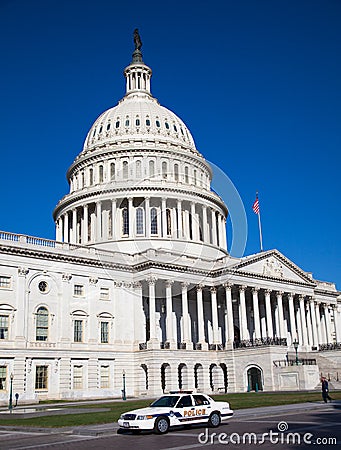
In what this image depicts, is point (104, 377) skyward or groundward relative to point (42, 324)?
Result: groundward

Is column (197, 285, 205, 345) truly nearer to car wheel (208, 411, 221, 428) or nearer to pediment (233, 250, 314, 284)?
pediment (233, 250, 314, 284)

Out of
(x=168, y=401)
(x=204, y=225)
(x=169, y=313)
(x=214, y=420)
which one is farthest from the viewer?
(x=204, y=225)

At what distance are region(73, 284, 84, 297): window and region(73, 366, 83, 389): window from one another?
8.15m

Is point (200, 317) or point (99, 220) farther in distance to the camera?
point (99, 220)

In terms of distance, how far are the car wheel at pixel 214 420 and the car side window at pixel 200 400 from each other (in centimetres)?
55

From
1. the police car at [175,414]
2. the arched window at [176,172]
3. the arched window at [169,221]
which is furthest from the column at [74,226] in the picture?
the police car at [175,414]

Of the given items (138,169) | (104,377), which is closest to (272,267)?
(138,169)

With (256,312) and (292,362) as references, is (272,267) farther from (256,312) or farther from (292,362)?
(292,362)

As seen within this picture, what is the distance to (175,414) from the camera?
24031 mm

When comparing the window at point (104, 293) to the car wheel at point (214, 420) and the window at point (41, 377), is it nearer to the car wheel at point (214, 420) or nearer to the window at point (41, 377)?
the window at point (41, 377)

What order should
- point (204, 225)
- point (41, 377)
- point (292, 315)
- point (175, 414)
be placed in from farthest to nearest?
point (204, 225) → point (292, 315) → point (41, 377) → point (175, 414)

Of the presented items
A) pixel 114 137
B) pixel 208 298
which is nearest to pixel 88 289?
pixel 208 298

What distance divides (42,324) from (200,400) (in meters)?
39.9

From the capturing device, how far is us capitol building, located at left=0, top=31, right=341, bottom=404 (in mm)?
Answer: 61562
